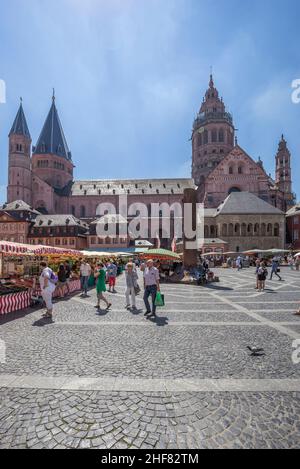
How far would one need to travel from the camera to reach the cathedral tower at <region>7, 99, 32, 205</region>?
62469 millimetres

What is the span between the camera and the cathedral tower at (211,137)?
71.4 metres

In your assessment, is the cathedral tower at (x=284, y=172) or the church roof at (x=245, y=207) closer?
the church roof at (x=245, y=207)

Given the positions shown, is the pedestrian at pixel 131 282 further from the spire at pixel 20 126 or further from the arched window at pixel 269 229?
the spire at pixel 20 126

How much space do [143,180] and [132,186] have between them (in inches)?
196

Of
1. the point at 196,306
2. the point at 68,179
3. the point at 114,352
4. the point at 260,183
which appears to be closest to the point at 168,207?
the point at 260,183

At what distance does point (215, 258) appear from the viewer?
43.2 meters

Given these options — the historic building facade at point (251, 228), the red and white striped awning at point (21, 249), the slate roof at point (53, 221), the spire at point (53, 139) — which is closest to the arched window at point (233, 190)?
the historic building facade at point (251, 228)

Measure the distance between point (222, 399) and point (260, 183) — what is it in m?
58.9

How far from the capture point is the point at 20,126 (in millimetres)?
69125

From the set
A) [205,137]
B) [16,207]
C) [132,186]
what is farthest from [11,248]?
[205,137]

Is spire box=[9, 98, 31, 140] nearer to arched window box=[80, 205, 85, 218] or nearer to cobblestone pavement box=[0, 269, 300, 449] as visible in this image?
arched window box=[80, 205, 85, 218]

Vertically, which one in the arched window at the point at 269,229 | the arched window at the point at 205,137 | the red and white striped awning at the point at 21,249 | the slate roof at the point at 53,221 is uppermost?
the arched window at the point at 205,137

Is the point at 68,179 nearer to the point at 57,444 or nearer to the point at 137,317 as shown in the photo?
the point at 137,317

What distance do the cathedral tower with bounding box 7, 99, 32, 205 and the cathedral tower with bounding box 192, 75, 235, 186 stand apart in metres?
46.9
